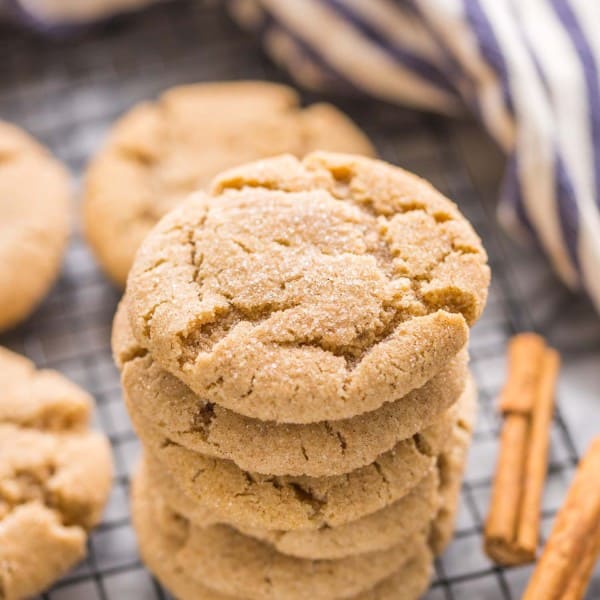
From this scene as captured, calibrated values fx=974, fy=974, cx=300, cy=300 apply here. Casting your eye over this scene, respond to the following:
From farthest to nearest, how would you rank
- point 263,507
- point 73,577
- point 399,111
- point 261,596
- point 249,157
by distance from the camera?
1. point 399,111
2. point 249,157
3. point 73,577
4. point 261,596
5. point 263,507

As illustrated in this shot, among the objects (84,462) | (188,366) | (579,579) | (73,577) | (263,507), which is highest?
(188,366)

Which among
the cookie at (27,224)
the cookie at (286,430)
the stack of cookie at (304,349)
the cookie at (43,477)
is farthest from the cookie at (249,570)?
the cookie at (27,224)

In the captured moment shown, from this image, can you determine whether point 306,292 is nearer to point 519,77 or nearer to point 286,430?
point 286,430

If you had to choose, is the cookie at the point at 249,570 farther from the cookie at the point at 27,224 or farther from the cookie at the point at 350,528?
the cookie at the point at 27,224

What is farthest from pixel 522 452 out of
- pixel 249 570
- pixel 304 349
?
pixel 304 349

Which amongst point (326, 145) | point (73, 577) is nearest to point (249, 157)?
Result: point (326, 145)

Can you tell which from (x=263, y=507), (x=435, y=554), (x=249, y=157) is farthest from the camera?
(x=249, y=157)

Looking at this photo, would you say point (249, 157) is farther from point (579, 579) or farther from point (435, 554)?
point (579, 579)
